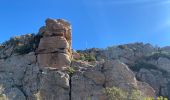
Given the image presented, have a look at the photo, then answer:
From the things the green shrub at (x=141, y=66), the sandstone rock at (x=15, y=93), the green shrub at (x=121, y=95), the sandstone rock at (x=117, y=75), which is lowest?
the green shrub at (x=121, y=95)

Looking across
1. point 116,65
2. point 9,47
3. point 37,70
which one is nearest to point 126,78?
point 116,65

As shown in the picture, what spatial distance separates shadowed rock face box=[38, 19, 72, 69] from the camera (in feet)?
279

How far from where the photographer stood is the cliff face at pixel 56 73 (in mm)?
74938

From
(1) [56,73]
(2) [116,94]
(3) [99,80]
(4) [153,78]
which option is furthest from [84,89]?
(4) [153,78]

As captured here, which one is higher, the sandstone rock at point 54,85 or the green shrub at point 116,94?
the sandstone rock at point 54,85

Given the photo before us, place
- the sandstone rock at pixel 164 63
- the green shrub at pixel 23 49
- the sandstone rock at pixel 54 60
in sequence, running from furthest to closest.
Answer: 1. the sandstone rock at pixel 164 63
2. the green shrub at pixel 23 49
3. the sandstone rock at pixel 54 60

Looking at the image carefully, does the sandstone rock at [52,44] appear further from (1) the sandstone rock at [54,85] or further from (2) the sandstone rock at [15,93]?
(2) the sandstone rock at [15,93]

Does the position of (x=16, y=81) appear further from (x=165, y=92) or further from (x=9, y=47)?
(x=165, y=92)

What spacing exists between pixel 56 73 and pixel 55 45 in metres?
11.8

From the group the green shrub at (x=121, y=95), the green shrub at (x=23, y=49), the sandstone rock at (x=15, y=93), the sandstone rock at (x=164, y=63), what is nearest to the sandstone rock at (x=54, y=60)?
the green shrub at (x=23, y=49)

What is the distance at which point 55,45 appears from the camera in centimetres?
8756

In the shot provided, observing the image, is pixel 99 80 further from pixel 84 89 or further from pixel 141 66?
pixel 141 66

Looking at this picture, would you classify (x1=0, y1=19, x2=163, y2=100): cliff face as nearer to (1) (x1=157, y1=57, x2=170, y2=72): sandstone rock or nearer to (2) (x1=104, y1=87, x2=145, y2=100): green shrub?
(2) (x1=104, y1=87, x2=145, y2=100): green shrub

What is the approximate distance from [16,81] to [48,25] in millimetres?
16457
